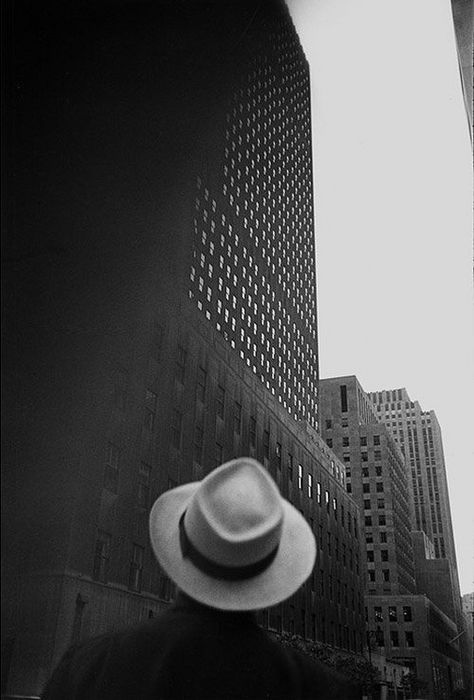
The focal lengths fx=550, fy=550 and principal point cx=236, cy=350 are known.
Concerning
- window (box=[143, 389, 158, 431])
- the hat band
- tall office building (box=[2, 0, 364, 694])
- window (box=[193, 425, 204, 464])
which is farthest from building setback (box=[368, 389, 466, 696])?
the hat band

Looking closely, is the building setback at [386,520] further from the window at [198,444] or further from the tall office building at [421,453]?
the window at [198,444]

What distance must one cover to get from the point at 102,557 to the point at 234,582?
1738 millimetres

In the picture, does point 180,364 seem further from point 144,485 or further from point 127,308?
point 144,485

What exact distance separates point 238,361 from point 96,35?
10.3ft

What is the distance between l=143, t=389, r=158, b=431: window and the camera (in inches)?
147

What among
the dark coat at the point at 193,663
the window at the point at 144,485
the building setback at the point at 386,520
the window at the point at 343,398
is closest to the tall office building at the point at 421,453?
the building setback at the point at 386,520

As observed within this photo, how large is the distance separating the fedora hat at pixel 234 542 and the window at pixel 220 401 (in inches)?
113

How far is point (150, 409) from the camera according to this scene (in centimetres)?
379

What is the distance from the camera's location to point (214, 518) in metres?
1.62

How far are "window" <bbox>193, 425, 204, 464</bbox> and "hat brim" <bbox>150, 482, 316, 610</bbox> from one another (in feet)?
7.19

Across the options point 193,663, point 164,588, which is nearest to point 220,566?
point 193,663

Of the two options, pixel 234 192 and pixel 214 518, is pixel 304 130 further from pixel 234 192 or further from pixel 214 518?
pixel 214 518

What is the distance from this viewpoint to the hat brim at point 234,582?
156cm

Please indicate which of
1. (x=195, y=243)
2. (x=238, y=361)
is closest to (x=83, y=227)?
(x=195, y=243)
